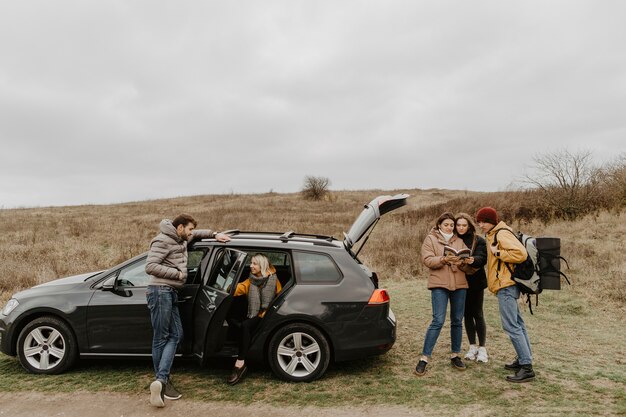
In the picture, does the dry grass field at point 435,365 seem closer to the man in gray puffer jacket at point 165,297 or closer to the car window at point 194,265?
the man in gray puffer jacket at point 165,297

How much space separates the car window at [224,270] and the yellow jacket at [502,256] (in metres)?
2.92

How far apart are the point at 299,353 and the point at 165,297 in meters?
1.63

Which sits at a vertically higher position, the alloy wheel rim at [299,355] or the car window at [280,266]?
the car window at [280,266]

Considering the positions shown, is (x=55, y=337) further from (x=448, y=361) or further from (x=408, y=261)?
(x=408, y=261)

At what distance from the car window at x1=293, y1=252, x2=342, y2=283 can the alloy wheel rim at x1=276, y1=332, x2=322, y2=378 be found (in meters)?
0.66

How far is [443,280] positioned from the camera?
5.46 metres

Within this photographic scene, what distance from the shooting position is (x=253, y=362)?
5871 millimetres

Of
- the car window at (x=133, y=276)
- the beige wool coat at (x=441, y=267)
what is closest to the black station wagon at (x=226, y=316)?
the car window at (x=133, y=276)

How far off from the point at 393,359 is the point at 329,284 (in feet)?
5.46

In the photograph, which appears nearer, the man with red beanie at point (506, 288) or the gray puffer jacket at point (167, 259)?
the gray puffer jacket at point (167, 259)

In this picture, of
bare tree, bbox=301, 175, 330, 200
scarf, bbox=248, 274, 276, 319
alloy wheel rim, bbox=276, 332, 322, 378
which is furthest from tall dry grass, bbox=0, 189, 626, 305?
bare tree, bbox=301, 175, 330, 200

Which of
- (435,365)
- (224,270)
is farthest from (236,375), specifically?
(435,365)

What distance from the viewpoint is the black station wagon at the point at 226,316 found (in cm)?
524

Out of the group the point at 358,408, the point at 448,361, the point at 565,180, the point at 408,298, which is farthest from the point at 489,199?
the point at 358,408
